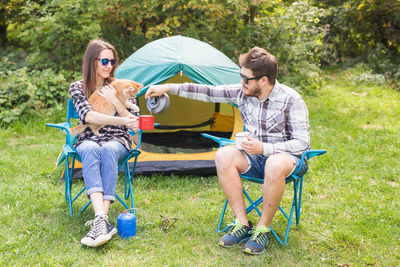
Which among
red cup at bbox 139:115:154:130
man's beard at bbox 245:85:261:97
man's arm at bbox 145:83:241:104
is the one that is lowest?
red cup at bbox 139:115:154:130

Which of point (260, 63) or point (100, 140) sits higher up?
point (260, 63)

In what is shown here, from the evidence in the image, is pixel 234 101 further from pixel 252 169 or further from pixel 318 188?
pixel 318 188

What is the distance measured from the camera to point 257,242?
2363mm

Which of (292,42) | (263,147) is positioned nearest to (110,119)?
(263,147)

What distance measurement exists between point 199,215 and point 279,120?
3.00 feet

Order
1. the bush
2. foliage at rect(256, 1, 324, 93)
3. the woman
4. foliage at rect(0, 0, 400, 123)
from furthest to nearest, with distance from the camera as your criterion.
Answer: foliage at rect(256, 1, 324, 93) → foliage at rect(0, 0, 400, 123) → the bush → the woman

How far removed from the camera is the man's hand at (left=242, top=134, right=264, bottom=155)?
7.76ft

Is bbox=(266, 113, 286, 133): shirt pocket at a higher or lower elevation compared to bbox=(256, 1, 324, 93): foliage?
lower

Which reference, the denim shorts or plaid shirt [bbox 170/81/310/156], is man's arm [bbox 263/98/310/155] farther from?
the denim shorts

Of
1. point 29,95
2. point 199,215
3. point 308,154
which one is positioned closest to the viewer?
point 308,154

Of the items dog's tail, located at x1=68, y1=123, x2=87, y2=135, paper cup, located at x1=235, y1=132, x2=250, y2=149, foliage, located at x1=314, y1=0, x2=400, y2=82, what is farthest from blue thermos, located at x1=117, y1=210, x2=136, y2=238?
foliage, located at x1=314, y1=0, x2=400, y2=82

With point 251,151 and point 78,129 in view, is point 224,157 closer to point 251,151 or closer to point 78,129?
point 251,151

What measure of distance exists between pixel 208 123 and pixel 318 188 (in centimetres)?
181

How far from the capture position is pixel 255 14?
7512 mm
